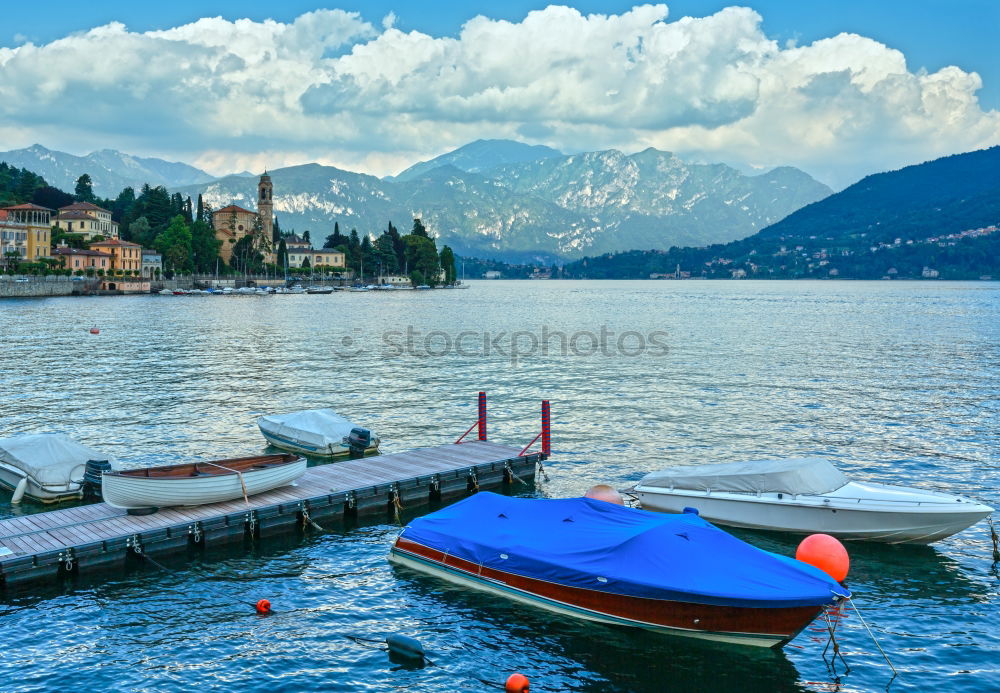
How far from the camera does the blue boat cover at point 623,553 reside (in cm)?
2214

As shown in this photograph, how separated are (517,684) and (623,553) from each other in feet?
16.4

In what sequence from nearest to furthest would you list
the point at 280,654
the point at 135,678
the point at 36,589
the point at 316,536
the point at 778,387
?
the point at 135,678
the point at 280,654
the point at 36,589
the point at 316,536
the point at 778,387

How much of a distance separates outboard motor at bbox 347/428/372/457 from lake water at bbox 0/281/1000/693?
110 inches

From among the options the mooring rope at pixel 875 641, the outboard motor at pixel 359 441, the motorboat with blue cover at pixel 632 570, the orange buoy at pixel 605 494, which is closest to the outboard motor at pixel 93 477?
the outboard motor at pixel 359 441

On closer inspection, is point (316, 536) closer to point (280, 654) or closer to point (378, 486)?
point (378, 486)

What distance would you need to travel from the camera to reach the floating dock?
27031 millimetres

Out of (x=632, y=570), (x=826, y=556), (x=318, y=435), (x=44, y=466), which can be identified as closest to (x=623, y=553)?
(x=632, y=570)

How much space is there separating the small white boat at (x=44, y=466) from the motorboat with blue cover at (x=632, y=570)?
17.3 metres

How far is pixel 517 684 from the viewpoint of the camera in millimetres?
20703

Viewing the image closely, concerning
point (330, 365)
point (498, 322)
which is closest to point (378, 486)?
point (330, 365)

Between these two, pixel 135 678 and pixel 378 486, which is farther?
pixel 378 486

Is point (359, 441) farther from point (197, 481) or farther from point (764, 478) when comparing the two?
point (764, 478)

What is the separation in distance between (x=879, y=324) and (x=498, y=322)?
221 feet

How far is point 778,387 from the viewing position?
70312 millimetres
